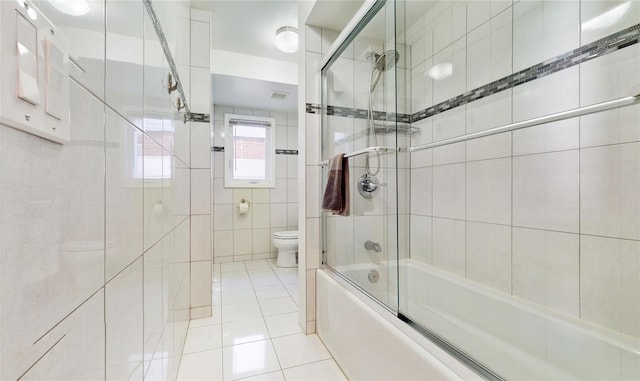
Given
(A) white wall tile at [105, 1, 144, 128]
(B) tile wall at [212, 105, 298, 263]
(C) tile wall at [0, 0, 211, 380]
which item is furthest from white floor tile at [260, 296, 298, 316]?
(A) white wall tile at [105, 1, 144, 128]

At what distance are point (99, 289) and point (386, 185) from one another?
136 centimetres

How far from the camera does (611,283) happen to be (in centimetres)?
107

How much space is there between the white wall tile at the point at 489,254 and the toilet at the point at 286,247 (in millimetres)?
2015

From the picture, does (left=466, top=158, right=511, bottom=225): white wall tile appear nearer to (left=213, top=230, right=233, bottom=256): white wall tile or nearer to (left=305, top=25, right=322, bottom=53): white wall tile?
(left=305, top=25, right=322, bottom=53): white wall tile

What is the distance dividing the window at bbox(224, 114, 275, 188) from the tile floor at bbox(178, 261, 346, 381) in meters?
1.49

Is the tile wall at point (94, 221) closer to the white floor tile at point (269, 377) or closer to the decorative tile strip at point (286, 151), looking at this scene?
the white floor tile at point (269, 377)

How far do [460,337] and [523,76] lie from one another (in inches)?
53.2

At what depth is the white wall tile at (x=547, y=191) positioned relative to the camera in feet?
3.93

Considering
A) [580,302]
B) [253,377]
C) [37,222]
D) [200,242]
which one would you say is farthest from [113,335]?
[580,302]

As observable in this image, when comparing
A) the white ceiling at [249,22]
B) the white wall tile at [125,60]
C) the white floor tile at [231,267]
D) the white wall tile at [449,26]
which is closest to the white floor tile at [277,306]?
the white floor tile at [231,267]

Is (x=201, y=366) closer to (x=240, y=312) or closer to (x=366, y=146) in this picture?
(x=240, y=312)

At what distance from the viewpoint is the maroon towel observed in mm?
1595

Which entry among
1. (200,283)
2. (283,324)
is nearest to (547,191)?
(283,324)

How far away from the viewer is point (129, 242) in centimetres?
66
